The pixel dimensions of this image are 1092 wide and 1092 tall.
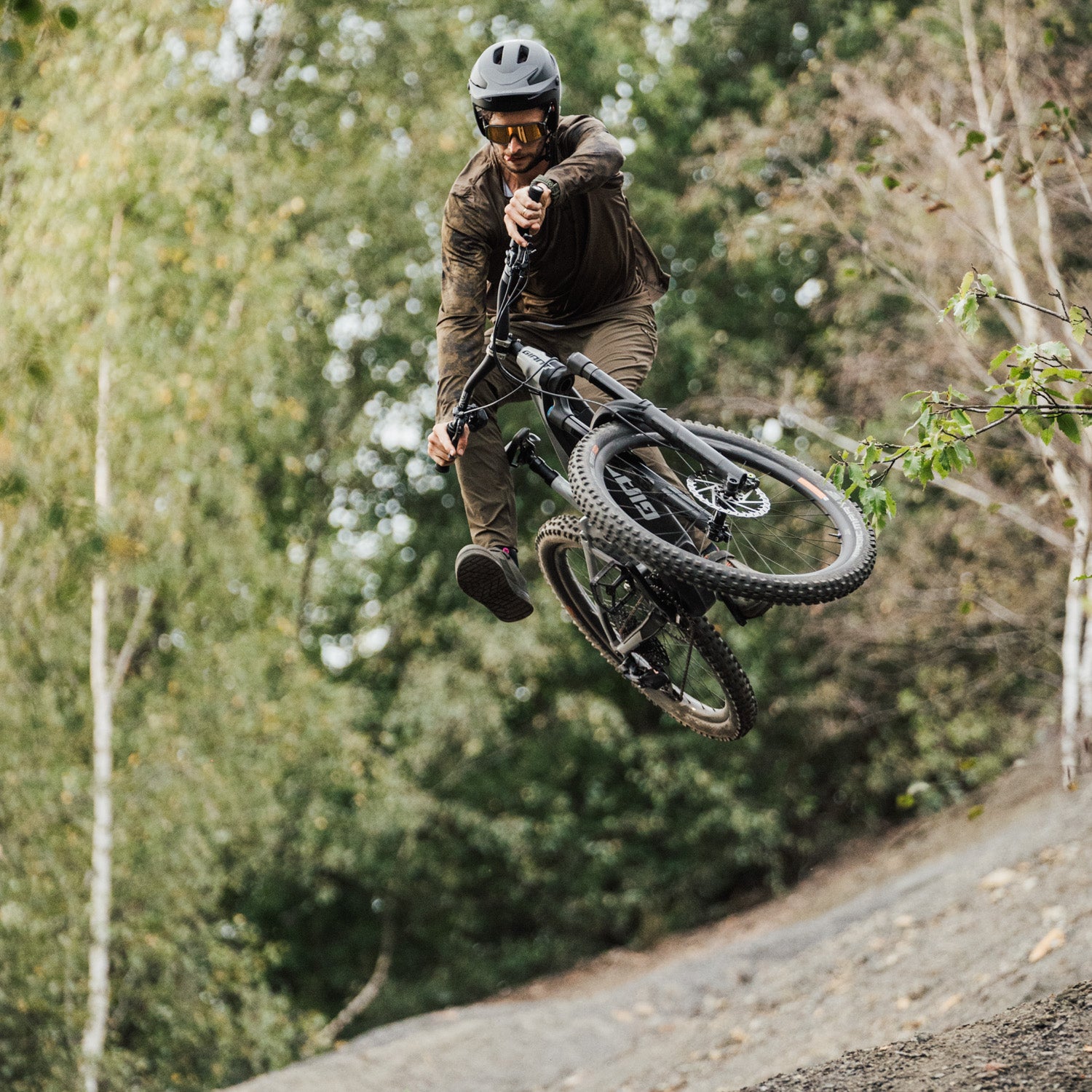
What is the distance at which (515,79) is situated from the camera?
14.8ft

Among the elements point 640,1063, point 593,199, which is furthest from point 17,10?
point 640,1063

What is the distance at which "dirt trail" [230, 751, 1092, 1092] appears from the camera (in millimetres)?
6004

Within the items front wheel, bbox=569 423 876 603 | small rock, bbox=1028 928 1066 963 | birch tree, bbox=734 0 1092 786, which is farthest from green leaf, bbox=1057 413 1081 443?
birch tree, bbox=734 0 1092 786

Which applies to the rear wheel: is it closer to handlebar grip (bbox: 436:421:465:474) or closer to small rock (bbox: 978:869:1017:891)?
handlebar grip (bbox: 436:421:465:474)

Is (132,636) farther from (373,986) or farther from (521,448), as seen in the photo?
(521,448)

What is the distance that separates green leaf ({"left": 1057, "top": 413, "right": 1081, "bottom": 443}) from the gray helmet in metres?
2.01

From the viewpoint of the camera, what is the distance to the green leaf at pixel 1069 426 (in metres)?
4.39

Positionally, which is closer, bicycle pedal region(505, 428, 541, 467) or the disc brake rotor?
the disc brake rotor

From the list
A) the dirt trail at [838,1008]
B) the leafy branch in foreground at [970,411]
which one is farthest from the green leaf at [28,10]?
the dirt trail at [838,1008]

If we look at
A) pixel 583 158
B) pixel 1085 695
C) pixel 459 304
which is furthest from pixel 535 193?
pixel 1085 695

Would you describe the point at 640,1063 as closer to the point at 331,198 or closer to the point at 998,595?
the point at 998,595

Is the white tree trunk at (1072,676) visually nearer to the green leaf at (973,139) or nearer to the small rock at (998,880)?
the small rock at (998,880)

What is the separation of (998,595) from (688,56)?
9.48 metres

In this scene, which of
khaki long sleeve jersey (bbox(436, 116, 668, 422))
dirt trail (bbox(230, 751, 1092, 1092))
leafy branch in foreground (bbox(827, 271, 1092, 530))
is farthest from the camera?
dirt trail (bbox(230, 751, 1092, 1092))
